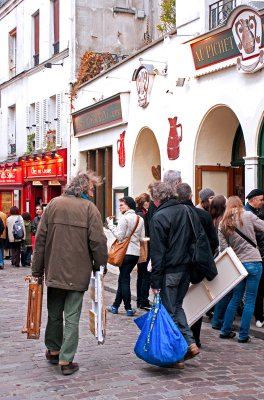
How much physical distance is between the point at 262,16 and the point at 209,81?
2.19 m

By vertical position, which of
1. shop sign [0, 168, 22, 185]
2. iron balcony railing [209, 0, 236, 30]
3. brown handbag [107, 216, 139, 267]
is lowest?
brown handbag [107, 216, 139, 267]

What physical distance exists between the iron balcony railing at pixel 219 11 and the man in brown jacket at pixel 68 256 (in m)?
6.68

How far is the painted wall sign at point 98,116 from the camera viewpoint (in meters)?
16.3

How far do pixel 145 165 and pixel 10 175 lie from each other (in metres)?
10.4

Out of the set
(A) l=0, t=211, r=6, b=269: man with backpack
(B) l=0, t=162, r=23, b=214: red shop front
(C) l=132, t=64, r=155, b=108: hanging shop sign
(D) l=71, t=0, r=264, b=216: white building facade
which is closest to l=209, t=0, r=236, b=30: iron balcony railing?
(D) l=71, t=0, r=264, b=216: white building facade

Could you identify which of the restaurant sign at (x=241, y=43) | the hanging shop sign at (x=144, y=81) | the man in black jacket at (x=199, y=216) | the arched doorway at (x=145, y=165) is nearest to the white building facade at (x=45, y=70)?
the arched doorway at (x=145, y=165)

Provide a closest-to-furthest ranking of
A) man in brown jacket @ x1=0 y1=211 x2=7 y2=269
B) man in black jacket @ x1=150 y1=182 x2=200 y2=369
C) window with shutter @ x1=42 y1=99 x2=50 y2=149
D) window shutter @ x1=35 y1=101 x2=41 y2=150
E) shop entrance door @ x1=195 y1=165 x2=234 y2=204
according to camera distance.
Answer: man in black jacket @ x1=150 y1=182 x2=200 y2=369
shop entrance door @ x1=195 y1=165 x2=234 y2=204
man in brown jacket @ x1=0 y1=211 x2=7 y2=269
window with shutter @ x1=42 y1=99 x2=50 y2=149
window shutter @ x1=35 y1=101 x2=41 y2=150

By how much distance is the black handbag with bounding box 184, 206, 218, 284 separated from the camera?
673 centimetres

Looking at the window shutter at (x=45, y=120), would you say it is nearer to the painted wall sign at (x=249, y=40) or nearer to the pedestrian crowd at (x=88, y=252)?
the painted wall sign at (x=249, y=40)

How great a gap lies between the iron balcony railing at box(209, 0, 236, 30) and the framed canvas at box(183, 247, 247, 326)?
6.17 m

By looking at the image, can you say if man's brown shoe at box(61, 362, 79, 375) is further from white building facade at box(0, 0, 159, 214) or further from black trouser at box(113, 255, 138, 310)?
white building facade at box(0, 0, 159, 214)

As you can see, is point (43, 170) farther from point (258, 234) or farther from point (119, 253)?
point (258, 234)

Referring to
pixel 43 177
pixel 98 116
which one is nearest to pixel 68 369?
pixel 98 116

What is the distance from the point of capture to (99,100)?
57.5 ft
